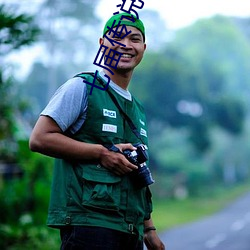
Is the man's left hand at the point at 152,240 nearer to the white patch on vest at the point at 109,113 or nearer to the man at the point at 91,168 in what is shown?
the man at the point at 91,168

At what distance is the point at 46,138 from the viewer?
217 centimetres

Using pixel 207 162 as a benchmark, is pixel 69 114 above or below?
A: below

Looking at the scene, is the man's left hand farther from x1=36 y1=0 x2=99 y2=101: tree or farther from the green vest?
x1=36 y1=0 x2=99 y2=101: tree

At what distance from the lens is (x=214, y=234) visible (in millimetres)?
14992

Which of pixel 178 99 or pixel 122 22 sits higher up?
pixel 178 99

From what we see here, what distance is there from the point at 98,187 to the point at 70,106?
0.29m

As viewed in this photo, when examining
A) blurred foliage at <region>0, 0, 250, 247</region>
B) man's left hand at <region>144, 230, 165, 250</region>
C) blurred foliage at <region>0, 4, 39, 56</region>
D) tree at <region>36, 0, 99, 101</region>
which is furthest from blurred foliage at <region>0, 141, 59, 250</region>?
tree at <region>36, 0, 99, 101</region>

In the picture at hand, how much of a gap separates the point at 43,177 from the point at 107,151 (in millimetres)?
8793

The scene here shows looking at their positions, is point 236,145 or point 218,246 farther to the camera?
point 236,145

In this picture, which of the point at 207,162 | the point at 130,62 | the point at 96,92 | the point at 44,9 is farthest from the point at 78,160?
the point at 207,162

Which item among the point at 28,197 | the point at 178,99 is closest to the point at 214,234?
the point at 28,197

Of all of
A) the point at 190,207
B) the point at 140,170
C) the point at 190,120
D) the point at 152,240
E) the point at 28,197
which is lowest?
the point at 152,240

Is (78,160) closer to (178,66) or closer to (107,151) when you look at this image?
(107,151)

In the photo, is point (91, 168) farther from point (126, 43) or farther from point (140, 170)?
point (126, 43)
